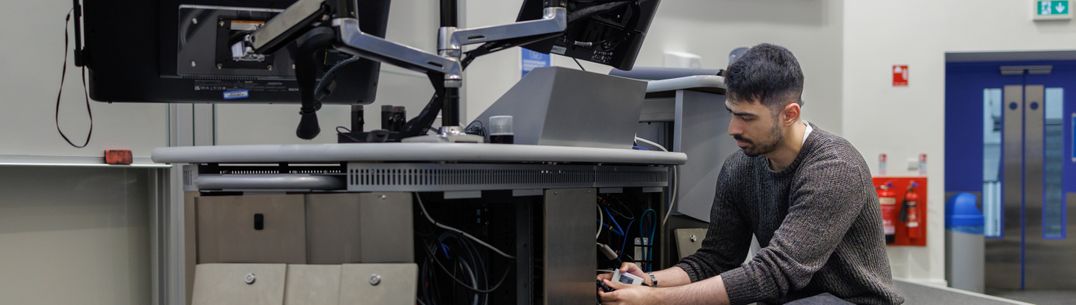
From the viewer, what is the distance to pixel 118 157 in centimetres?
230

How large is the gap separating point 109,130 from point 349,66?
1.26 metres

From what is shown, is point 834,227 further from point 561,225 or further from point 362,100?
point 362,100

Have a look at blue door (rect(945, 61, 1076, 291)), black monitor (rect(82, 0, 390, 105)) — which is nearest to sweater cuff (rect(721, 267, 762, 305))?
black monitor (rect(82, 0, 390, 105))

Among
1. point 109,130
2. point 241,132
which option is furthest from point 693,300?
point 109,130

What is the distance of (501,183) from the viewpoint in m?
1.27

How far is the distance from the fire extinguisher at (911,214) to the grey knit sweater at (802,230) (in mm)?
3434

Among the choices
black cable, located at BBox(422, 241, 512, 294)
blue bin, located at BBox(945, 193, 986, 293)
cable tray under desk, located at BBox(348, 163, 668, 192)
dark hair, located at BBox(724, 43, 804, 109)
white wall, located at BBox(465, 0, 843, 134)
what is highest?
white wall, located at BBox(465, 0, 843, 134)

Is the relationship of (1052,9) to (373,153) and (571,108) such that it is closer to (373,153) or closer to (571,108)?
(571,108)

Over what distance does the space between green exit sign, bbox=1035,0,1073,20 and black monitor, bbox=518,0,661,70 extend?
13.5 feet

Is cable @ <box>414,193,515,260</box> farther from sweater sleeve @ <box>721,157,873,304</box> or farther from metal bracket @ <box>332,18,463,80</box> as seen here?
sweater sleeve @ <box>721,157,873,304</box>

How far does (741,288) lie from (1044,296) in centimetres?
466

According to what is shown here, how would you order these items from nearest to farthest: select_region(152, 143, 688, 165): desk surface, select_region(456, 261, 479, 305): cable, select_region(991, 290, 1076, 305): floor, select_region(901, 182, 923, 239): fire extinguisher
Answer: select_region(152, 143, 688, 165): desk surface < select_region(456, 261, 479, 305): cable < select_region(901, 182, 923, 239): fire extinguisher < select_region(991, 290, 1076, 305): floor

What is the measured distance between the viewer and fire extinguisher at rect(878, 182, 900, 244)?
4.72 metres

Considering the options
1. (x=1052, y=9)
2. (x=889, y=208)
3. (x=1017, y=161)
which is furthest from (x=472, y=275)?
(x=1017, y=161)
